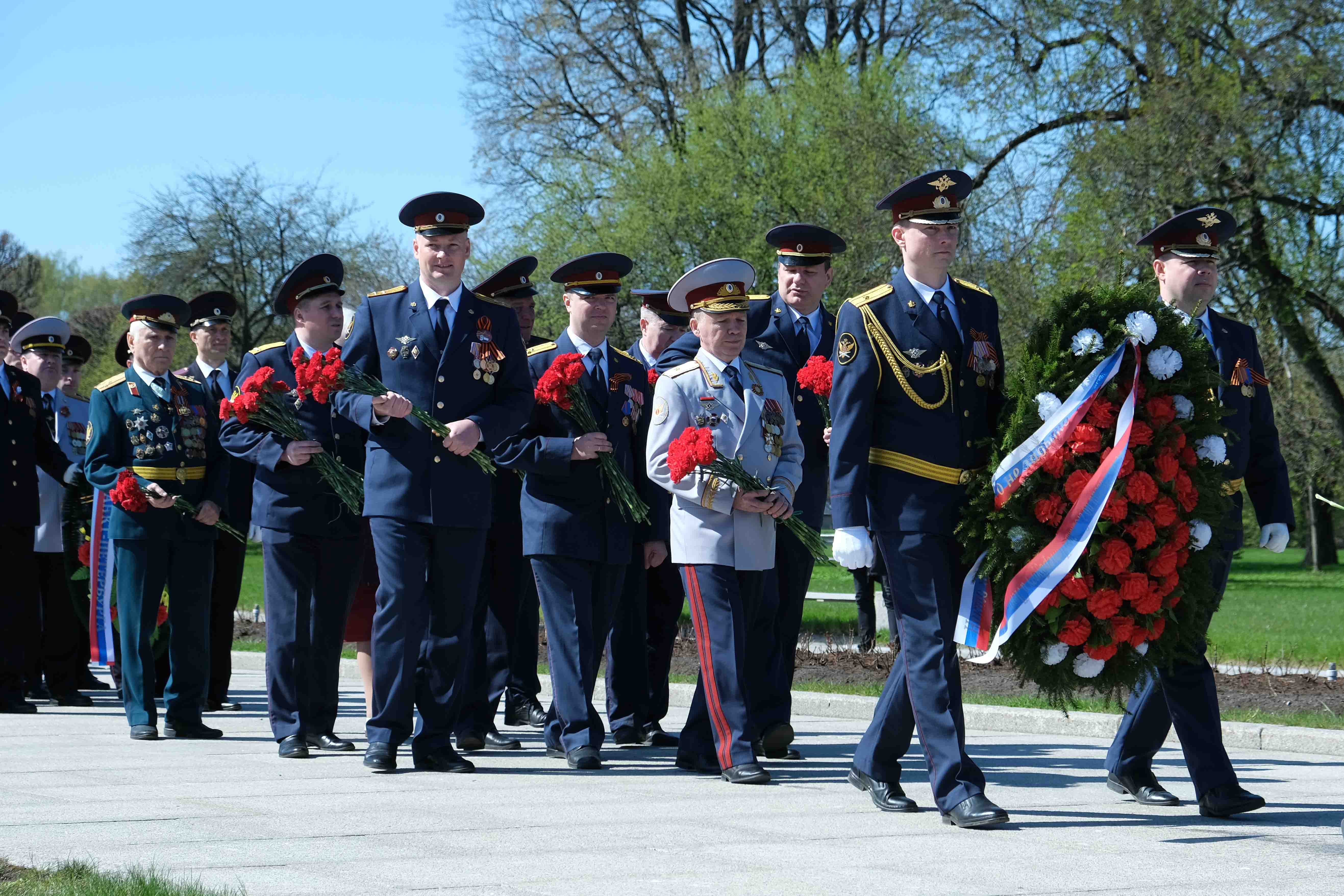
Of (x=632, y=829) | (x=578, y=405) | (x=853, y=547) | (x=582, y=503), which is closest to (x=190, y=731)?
(x=582, y=503)

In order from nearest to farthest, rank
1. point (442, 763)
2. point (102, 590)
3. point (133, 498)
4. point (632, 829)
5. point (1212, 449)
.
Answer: point (632, 829) < point (1212, 449) < point (442, 763) < point (133, 498) < point (102, 590)

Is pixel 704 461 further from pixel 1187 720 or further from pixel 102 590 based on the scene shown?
pixel 102 590

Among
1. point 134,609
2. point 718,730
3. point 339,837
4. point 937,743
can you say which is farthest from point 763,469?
point 134,609

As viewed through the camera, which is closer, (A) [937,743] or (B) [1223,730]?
(A) [937,743]

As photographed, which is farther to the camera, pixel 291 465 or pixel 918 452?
pixel 291 465

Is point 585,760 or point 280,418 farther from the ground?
point 280,418

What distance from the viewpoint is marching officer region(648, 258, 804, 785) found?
7.14 meters

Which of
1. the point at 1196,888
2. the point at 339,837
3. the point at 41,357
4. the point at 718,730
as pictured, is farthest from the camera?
the point at 41,357

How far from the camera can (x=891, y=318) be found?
637 cm

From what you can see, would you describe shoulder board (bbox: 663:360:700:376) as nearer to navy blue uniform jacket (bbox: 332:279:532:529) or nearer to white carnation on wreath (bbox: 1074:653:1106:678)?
navy blue uniform jacket (bbox: 332:279:532:529)

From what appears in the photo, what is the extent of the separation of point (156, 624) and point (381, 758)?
2442 millimetres

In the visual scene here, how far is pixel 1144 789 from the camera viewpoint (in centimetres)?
665

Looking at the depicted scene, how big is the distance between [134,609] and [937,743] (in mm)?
4969

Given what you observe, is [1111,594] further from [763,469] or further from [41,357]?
[41,357]
